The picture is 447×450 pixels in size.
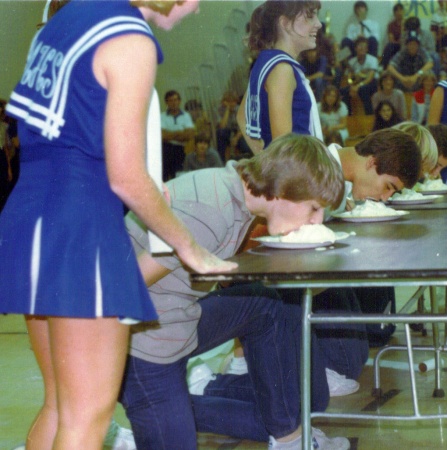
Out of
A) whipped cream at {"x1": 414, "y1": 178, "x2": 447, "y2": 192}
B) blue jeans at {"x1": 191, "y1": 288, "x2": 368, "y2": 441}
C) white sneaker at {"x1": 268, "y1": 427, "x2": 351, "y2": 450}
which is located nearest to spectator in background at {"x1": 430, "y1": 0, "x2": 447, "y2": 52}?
whipped cream at {"x1": 414, "y1": 178, "x2": 447, "y2": 192}

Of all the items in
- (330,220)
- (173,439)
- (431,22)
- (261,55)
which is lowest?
(173,439)

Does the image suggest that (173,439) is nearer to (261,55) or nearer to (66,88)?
(66,88)

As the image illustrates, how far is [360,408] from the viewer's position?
8.66 feet

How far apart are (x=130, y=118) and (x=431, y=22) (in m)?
7.94

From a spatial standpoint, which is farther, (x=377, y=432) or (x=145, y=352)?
(x=377, y=432)

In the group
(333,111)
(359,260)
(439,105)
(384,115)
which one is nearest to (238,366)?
(359,260)

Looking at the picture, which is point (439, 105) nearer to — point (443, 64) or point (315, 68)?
point (315, 68)

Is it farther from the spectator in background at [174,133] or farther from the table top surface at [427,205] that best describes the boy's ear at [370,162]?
the spectator in background at [174,133]

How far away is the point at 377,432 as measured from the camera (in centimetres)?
238

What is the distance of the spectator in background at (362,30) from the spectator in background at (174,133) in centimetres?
211

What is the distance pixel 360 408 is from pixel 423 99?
5829 millimetres

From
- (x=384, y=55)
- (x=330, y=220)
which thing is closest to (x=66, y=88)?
(x=330, y=220)

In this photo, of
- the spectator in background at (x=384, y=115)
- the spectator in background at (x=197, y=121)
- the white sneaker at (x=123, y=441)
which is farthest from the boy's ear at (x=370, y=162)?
the spectator in background at (x=384, y=115)

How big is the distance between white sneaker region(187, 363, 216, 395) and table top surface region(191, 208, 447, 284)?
685mm
